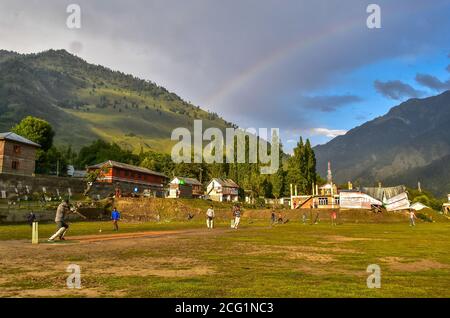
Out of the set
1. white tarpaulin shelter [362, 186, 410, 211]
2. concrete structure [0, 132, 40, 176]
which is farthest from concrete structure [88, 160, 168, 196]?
white tarpaulin shelter [362, 186, 410, 211]

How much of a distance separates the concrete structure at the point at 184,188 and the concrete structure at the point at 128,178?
441 cm

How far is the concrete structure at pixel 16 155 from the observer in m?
78.6

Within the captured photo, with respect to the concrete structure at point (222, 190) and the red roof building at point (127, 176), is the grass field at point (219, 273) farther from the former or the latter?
the concrete structure at point (222, 190)

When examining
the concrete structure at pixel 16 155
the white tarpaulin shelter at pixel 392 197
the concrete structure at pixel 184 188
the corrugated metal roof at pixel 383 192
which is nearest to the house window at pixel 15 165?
the concrete structure at pixel 16 155

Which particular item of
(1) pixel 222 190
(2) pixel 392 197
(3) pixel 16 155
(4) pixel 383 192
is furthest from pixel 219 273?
(1) pixel 222 190

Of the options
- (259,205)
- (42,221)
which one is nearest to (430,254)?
(42,221)

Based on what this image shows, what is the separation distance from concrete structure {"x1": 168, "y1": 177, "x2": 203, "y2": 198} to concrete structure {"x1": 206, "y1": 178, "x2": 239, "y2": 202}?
387 centimetres

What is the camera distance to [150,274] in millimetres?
13219

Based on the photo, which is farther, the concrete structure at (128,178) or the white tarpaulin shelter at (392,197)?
the concrete structure at (128,178)

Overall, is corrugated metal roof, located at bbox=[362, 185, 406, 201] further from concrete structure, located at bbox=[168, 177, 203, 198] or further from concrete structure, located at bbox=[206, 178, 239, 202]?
concrete structure, located at bbox=[168, 177, 203, 198]

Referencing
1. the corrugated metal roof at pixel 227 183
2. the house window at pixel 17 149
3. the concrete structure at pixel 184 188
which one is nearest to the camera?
the house window at pixel 17 149

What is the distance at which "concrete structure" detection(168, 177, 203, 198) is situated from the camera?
392 feet

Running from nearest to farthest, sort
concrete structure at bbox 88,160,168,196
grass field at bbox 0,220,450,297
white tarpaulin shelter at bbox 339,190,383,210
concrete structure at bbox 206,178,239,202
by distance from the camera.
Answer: grass field at bbox 0,220,450,297 < white tarpaulin shelter at bbox 339,190,383,210 < concrete structure at bbox 88,160,168,196 < concrete structure at bbox 206,178,239,202

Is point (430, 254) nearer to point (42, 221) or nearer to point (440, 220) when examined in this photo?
point (42, 221)
